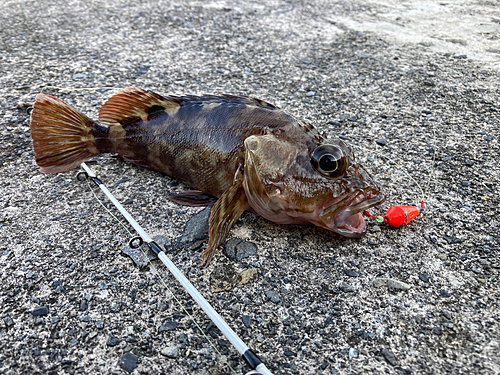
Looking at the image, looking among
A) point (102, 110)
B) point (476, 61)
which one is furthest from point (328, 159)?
point (476, 61)

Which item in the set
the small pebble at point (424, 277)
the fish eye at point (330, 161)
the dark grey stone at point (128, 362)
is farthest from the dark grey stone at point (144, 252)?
the small pebble at point (424, 277)

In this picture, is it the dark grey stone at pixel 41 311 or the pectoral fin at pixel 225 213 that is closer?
the dark grey stone at pixel 41 311

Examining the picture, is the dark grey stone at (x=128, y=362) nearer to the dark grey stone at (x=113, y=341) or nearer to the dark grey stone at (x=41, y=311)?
the dark grey stone at (x=113, y=341)

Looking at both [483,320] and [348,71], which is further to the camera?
[348,71]

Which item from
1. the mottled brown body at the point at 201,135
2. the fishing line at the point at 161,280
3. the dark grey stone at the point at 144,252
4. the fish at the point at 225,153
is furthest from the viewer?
the mottled brown body at the point at 201,135

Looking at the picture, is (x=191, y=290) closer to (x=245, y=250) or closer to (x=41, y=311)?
(x=245, y=250)

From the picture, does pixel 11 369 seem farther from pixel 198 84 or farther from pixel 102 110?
pixel 198 84

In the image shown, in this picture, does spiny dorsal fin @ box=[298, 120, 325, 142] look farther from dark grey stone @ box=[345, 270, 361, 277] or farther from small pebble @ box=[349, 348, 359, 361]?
small pebble @ box=[349, 348, 359, 361]

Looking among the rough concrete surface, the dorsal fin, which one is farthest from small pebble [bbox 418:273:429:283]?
the dorsal fin
